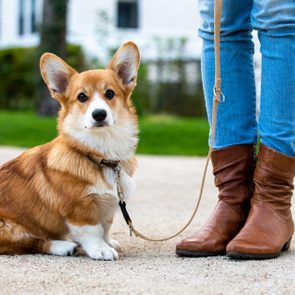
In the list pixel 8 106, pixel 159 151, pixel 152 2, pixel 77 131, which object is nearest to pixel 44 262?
pixel 77 131

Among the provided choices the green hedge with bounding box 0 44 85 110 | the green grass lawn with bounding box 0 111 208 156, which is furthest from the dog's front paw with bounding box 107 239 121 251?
the green hedge with bounding box 0 44 85 110

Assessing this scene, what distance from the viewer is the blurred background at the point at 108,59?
977cm

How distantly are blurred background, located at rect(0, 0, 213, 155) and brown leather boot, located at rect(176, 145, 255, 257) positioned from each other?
553cm

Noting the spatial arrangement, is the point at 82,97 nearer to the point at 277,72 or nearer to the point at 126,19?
the point at 277,72

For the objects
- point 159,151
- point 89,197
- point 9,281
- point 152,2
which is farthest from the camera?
point 152,2

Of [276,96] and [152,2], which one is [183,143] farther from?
[152,2]

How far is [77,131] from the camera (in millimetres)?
3076

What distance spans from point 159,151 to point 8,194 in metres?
5.68

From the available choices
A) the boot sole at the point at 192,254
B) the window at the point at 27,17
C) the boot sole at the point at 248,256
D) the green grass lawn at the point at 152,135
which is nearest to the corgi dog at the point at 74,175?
the boot sole at the point at 192,254

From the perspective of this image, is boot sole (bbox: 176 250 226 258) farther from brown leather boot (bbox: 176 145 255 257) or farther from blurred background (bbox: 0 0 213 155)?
blurred background (bbox: 0 0 213 155)

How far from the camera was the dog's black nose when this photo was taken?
2.96 metres

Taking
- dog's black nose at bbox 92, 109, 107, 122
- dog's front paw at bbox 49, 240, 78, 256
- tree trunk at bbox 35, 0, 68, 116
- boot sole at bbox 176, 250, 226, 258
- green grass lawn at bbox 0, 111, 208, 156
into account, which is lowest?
green grass lawn at bbox 0, 111, 208, 156

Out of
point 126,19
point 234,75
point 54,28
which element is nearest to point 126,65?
point 234,75

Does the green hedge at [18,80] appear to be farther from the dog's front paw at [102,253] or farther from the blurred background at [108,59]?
the dog's front paw at [102,253]
